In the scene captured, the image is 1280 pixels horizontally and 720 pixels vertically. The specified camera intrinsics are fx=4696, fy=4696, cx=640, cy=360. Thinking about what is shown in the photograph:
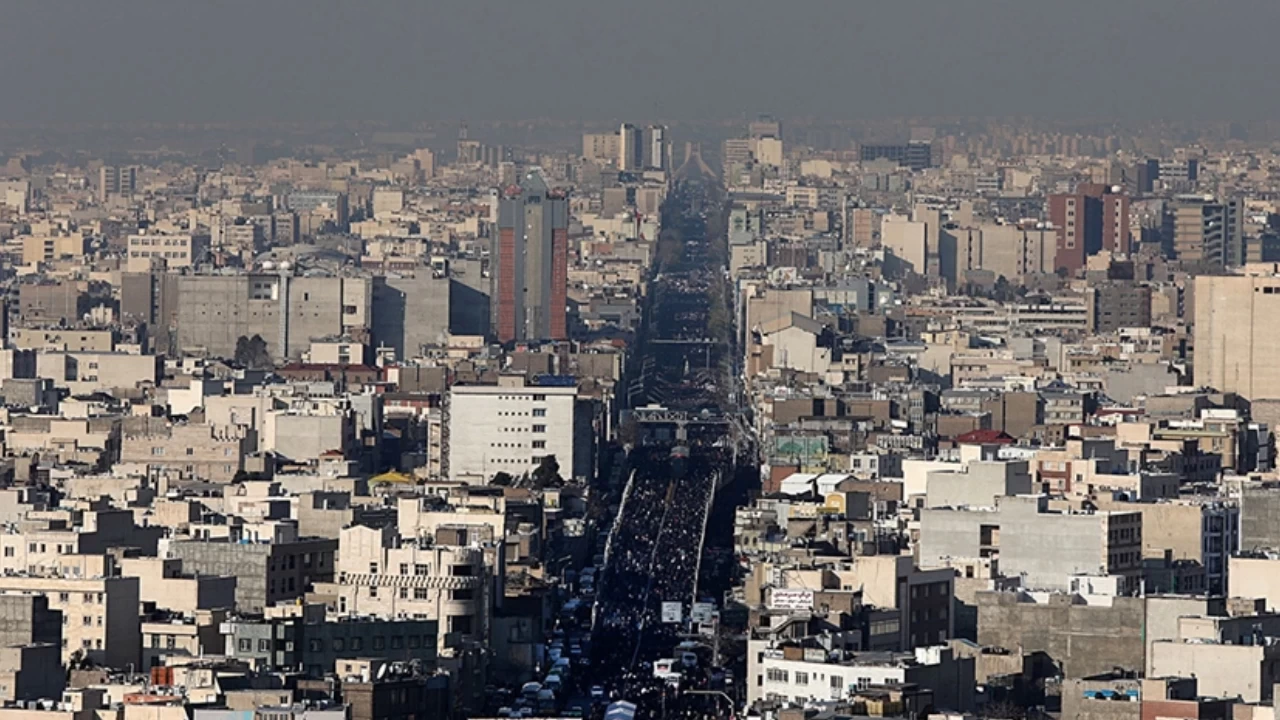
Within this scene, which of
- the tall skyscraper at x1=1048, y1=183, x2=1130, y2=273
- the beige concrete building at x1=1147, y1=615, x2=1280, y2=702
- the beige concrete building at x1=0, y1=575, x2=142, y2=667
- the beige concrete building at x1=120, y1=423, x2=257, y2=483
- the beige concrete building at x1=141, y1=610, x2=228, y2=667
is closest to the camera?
the beige concrete building at x1=1147, y1=615, x2=1280, y2=702

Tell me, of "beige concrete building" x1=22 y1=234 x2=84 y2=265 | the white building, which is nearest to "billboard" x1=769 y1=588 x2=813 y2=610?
the white building

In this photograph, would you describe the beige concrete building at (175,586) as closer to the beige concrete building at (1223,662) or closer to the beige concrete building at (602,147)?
the beige concrete building at (1223,662)

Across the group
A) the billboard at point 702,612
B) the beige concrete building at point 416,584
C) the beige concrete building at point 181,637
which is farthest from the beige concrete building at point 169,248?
the beige concrete building at point 181,637

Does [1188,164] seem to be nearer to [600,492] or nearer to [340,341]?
[340,341]

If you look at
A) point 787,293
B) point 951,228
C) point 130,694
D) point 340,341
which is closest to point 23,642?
point 130,694

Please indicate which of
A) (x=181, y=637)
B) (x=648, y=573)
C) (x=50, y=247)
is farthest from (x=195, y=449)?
(x=50, y=247)

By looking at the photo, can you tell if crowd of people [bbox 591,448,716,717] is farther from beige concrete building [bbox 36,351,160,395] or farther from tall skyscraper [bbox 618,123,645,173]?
tall skyscraper [bbox 618,123,645,173]
